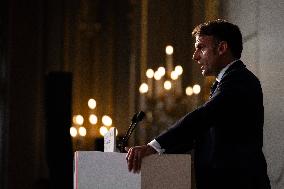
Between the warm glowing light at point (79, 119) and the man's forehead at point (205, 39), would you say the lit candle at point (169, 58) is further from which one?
the man's forehead at point (205, 39)

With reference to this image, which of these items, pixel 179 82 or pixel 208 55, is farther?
pixel 179 82

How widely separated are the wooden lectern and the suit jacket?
69 mm

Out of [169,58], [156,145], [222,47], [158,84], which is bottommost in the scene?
[156,145]

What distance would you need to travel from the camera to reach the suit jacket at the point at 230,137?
7.50 feet

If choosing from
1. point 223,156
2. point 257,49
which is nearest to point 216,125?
point 223,156

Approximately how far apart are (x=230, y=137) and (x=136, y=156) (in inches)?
16.1

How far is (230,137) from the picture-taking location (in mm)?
2371

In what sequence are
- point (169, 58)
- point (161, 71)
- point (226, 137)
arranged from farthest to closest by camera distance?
point (169, 58), point (161, 71), point (226, 137)

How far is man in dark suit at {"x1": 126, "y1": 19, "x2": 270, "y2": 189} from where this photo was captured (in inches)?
88.7

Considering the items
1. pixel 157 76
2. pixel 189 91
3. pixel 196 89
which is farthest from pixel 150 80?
pixel 196 89

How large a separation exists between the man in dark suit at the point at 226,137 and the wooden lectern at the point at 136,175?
4 centimetres

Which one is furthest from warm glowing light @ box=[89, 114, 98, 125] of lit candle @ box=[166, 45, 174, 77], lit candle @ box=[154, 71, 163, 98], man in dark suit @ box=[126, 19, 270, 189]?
man in dark suit @ box=[126, 19, 270, 189]

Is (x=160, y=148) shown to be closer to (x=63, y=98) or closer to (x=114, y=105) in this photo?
(x=63, y=98)

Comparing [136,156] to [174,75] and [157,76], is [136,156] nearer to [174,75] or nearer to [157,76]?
[174,75]
